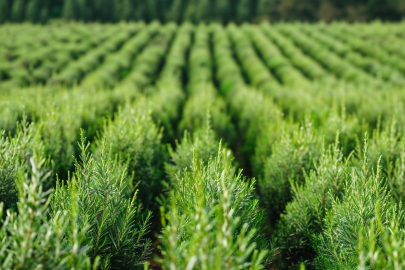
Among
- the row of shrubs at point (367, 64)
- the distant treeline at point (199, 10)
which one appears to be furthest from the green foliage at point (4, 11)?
the row of shrubs at point (367, 64)

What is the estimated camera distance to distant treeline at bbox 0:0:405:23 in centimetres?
4709

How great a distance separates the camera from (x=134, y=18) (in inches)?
1991

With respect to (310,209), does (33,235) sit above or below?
above

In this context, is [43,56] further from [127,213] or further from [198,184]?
[198,184]

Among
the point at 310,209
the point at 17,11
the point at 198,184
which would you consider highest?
the point at 17,11

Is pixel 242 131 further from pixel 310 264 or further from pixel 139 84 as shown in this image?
pixel 139 84

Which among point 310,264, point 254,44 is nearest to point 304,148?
point 310,264

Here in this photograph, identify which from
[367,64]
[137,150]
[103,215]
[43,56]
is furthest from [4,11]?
[103,215]

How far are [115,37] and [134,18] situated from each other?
25.2 m

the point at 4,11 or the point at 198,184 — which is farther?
the point at 4,11

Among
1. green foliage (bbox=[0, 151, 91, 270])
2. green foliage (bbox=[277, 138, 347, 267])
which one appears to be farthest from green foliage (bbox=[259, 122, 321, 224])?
green foliage (bbox=[0, 151, 91, 270])

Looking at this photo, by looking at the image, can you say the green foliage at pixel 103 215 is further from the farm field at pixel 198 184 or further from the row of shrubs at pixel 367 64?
the row of shrubs at pixel 367 64

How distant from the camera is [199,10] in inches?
2014

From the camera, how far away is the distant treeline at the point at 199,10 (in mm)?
47094
